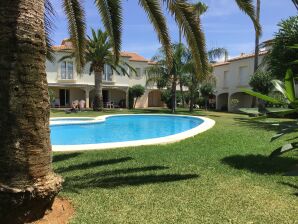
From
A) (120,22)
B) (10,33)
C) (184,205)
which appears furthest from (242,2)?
(10,33)

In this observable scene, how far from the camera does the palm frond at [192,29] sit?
6.95 meters

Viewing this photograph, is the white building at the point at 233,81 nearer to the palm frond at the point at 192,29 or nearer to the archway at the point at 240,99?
the archway at the point at 240,99

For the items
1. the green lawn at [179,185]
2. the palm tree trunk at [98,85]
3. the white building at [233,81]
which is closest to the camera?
the green lawn at [179,185]

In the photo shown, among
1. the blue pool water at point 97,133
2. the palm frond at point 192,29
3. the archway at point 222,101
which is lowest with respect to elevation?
the blue pool water at point 97,133

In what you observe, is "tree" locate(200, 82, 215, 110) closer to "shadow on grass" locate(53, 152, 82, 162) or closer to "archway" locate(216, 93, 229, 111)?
"archway" locate(216, 93, 229, 111)

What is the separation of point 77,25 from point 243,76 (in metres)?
25.9

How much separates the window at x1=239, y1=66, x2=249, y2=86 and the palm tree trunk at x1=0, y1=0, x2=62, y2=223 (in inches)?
1163

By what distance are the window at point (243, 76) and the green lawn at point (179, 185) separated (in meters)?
23.2

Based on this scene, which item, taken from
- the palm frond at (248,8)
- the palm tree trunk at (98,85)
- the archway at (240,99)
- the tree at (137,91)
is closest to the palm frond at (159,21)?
the palm frond at (248,8)

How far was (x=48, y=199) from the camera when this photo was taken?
156 inches

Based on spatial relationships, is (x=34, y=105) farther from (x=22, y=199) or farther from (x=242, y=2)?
(x=242, y=2)

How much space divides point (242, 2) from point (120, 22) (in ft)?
10.1

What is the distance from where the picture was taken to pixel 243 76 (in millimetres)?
32031

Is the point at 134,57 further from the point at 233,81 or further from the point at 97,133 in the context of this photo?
the point at 97,133
